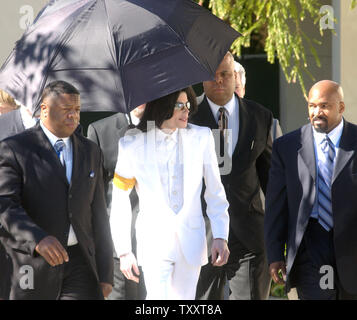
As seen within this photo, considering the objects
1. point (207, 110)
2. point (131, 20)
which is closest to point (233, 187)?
point (207, 110)

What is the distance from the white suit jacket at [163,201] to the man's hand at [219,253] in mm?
50

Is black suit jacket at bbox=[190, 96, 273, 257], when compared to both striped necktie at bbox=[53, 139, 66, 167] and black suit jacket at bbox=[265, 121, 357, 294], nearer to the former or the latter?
black suit jacket at bbox=[265, 121, 357, 294]

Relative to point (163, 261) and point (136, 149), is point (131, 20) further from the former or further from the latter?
point (163, 261)

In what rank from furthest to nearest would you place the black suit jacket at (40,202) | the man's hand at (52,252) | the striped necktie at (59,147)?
1. the striped necktie at (59,147)
2. the black suit jacket at (40,202)
3. the man's hand at (52,252)

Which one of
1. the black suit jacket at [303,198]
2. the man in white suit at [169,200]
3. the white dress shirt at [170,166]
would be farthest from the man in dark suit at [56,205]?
the black suit jacket at [303,198]

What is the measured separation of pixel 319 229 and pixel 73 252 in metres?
1.72

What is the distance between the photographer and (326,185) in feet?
22.2

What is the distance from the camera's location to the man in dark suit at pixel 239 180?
7.69 meters

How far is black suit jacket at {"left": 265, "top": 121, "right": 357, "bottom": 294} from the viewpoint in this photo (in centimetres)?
663

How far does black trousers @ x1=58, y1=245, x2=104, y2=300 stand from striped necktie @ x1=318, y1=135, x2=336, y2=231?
1.65m

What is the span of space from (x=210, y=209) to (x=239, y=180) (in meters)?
0.99

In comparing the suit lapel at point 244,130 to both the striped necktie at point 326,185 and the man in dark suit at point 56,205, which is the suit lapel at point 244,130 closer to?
the striped necktie at point 326,185
